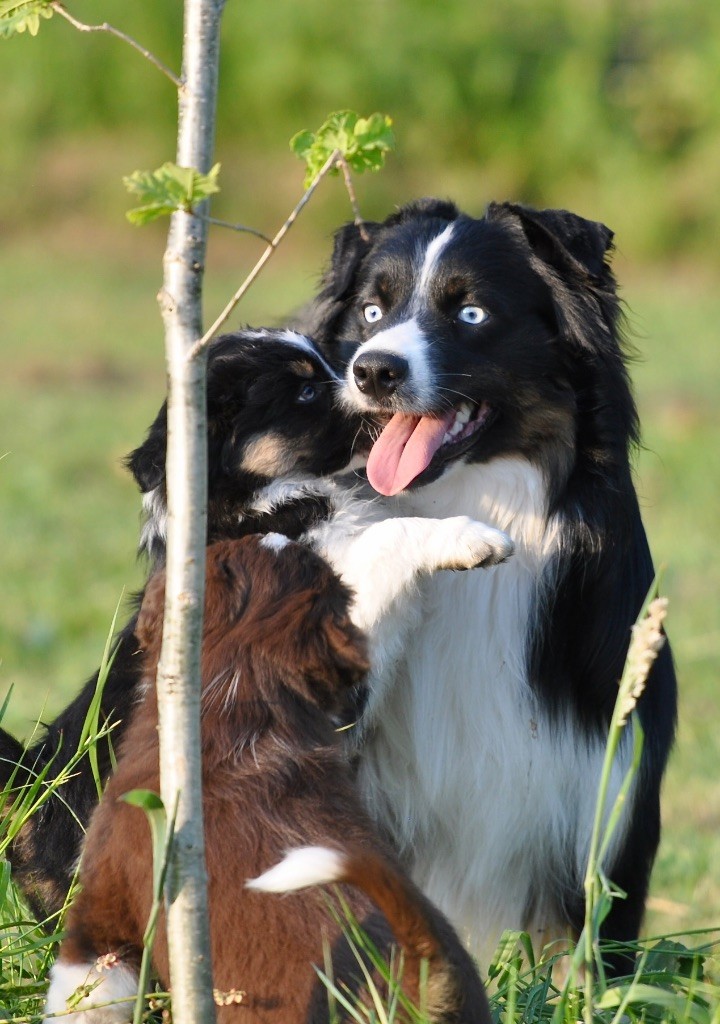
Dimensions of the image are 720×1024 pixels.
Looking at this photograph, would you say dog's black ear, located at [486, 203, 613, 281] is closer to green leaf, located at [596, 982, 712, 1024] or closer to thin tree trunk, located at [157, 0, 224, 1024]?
thin tree trunk, located at [157, 0, 224, 1024]

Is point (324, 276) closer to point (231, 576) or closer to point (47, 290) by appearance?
point (231, 576)

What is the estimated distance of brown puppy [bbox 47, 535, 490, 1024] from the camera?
2006 mm

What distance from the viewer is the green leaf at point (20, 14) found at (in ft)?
6.36

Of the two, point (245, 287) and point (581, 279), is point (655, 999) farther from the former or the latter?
point (581, 279)

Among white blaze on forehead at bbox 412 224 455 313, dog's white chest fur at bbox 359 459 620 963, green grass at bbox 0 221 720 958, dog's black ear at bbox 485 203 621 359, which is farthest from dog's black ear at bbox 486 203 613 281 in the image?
green grass at bbox 0 221 720 958

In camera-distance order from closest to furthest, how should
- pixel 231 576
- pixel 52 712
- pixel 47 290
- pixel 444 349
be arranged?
pixel 231 576
pixel 444 349
pixel 52 712
pixel 47 290

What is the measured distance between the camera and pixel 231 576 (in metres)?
2.61

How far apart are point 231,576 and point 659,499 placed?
20.4 feet

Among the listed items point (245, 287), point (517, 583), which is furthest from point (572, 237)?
point (245, 287)

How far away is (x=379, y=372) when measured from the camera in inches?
121

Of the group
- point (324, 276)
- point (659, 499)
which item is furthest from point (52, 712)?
point (659, 499)

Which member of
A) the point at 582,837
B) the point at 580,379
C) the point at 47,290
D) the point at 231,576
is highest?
the point at 47,290

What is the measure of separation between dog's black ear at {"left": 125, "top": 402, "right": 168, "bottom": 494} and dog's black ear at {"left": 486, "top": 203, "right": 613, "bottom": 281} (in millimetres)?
980

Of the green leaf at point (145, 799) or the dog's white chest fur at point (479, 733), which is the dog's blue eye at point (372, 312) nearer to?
the dog's white chest fur at point (479, 733)
